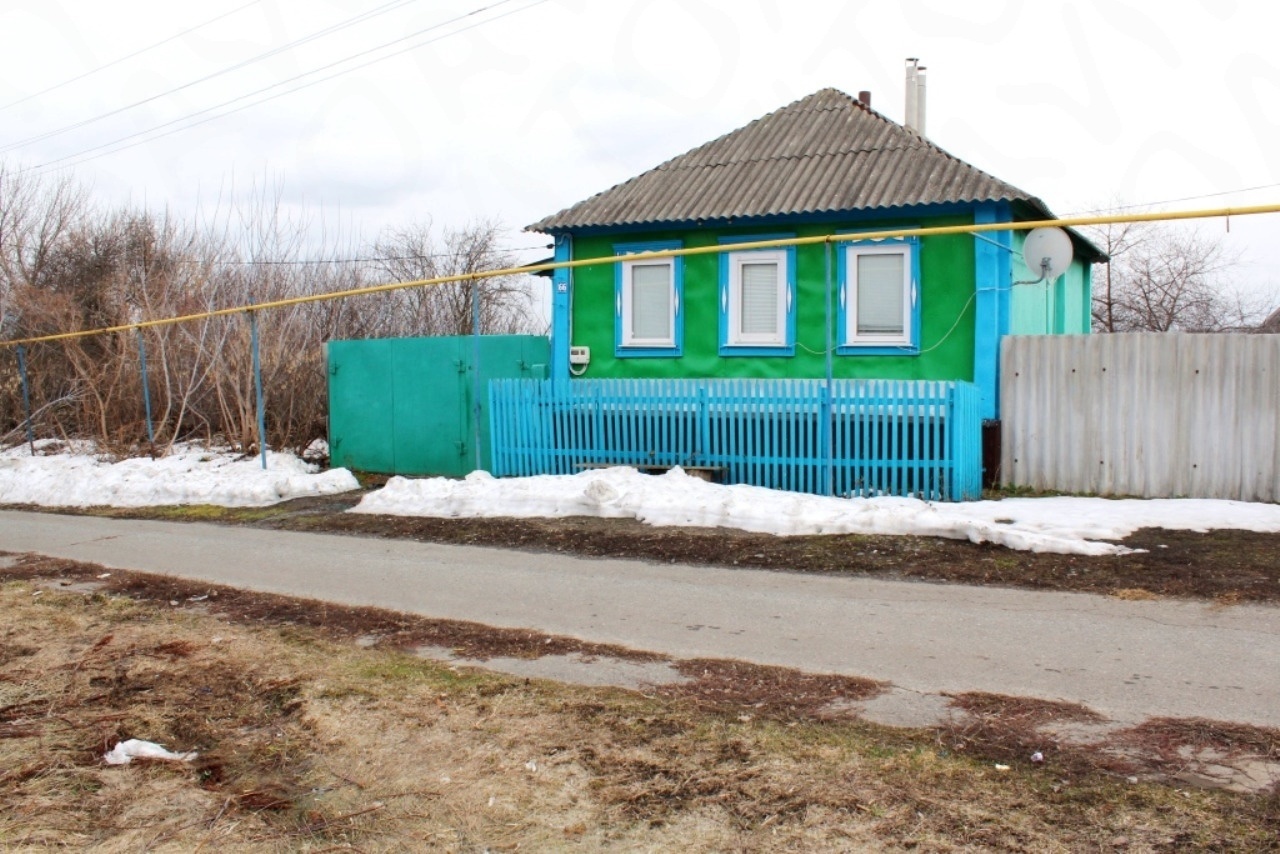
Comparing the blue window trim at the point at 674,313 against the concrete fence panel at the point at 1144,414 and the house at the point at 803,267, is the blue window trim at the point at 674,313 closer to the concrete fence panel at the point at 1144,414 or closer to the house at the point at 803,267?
the house at the point at 803,267

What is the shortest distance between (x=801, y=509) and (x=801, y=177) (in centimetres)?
578

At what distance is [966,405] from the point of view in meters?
11.0

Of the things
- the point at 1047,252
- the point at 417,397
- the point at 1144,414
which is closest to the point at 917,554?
the point at 1144,414

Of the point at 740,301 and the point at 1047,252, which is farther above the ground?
the point at 1047,252

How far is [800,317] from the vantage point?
13578mm

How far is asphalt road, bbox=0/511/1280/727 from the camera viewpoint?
5.36m

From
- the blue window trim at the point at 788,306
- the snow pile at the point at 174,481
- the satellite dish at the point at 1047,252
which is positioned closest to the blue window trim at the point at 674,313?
the blue window trim at the point at 788,306

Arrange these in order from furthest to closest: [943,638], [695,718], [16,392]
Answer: [16,392], [943,638], [695,718]

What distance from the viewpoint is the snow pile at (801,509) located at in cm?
902

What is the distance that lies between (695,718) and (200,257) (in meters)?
22.9

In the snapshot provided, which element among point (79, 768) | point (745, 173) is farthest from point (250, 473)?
point (79, 768)

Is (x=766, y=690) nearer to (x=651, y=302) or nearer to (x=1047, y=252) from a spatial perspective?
(x=1047, y=252)

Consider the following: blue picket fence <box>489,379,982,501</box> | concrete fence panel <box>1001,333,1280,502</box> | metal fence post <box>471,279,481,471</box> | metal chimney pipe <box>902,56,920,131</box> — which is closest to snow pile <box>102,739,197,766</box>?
blue picket fence <box>489,379,982,501</box>

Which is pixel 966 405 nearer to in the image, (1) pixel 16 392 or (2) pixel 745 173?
(2) pixel 745 173
